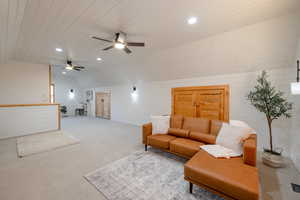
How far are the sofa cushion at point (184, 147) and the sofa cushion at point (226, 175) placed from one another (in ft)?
1.32

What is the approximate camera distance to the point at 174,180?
2.13 metres

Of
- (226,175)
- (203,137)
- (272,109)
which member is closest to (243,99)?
(272,109)

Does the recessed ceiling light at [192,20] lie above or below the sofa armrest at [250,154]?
above

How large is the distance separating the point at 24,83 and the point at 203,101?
7.27 meters

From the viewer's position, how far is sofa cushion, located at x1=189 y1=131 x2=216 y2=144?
2.72 meters

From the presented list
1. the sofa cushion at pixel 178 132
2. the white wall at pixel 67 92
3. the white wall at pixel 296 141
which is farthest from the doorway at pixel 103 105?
the white wall at pixel 296 141

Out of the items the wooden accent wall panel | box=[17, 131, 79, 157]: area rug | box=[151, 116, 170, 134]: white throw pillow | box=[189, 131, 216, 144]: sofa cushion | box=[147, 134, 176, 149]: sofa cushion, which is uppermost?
the wooden accent wall panel

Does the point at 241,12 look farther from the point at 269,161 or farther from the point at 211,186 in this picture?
the point at 269,161

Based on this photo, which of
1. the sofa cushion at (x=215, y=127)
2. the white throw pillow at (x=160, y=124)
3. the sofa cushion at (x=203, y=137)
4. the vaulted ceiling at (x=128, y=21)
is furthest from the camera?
the white throw pillow at (x=160, y=124)

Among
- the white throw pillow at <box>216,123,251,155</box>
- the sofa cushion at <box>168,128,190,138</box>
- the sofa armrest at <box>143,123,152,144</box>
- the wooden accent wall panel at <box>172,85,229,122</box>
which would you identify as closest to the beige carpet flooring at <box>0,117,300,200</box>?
the sofa armrest at <box>143,123,152,144</box>

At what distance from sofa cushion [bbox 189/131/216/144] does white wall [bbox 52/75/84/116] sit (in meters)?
9.64

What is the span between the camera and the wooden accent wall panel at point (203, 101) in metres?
3.86

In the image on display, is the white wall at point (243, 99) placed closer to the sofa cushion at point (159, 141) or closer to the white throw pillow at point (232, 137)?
the white throw pillow at point (232, 137)

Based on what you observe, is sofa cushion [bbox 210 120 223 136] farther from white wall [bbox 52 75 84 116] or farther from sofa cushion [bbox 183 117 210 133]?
white wall [bbox 52 75 84 116]
